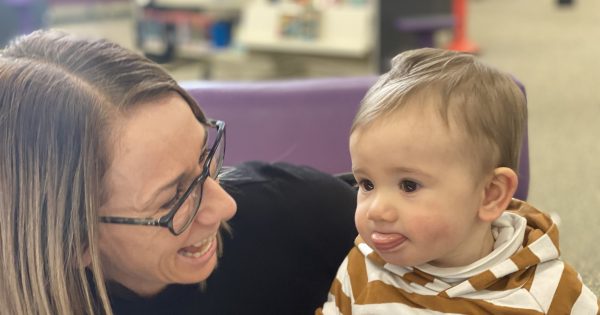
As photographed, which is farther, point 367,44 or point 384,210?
point 367,44

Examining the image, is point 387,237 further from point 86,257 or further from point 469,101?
point 86,257

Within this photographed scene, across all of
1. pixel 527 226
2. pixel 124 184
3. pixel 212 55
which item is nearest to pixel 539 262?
pixel 527 226

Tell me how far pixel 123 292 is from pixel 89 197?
202 millimetres

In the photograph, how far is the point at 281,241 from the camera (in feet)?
4.03

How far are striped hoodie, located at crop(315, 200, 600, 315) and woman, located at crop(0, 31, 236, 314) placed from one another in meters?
0.27

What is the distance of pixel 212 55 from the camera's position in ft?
15.6

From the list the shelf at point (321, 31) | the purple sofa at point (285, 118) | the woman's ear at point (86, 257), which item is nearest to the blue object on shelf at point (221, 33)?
the shelf at point (321, 31)

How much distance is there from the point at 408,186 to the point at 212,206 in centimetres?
28

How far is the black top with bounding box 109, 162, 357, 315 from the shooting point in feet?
3.85

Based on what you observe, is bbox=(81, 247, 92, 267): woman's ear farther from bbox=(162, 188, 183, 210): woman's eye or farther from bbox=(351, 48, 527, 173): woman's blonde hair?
bbox=(351, 48, 527, 173): woman's blonde hair

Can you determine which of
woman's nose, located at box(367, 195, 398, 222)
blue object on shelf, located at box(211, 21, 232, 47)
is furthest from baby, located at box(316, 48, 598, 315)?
blue object on shelf, located at box(211, 21, 232, 47)

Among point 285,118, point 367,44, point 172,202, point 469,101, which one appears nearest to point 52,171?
point 172,202

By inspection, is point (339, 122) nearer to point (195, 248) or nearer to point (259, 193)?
point (259, 193)

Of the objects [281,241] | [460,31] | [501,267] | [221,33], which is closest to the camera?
[501,267]
